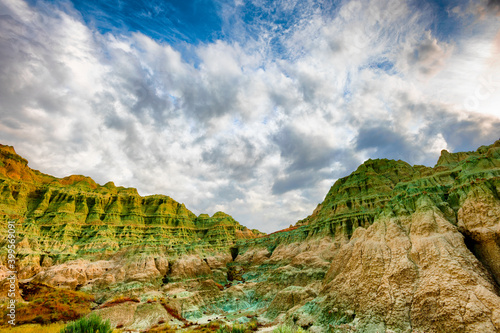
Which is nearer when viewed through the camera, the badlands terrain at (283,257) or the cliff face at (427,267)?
the cliff face at (427,267)

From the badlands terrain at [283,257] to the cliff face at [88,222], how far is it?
376mm

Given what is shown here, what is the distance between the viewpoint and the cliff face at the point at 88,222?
188ft

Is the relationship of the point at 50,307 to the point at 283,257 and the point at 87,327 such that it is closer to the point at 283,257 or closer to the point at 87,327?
the point at 87,327

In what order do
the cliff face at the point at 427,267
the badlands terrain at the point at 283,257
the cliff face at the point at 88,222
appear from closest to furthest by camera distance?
the cliff face at the point at 427,267
the badlands terrain at the point at 283,257
the cliff face at the point at 88,222

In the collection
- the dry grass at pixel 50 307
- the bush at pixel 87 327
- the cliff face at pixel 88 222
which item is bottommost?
the dry grass at pixel 50 307

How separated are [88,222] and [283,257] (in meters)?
57.6

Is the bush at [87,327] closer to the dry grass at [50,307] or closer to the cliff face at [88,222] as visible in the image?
the dry grass at [50,307]

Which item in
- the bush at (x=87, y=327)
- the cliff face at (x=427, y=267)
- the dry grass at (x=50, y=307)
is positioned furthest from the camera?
the dry grass at (x=50, y=307)

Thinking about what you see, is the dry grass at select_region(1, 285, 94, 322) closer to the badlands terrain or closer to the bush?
the badlands terrain

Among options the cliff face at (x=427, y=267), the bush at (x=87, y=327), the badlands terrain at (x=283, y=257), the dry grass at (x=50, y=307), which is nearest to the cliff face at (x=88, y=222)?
the badlands terrain at (x=283, y=257)

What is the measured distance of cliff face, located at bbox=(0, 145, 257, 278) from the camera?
57.3 metres

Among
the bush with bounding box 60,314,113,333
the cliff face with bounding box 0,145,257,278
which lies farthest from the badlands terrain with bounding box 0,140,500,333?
the bush with bounding box 60,314,113,333

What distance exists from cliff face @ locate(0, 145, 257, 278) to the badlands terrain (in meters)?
0.38

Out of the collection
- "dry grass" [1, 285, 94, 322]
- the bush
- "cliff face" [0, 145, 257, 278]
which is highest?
"cliff face" [0, 145, 257, 278]
